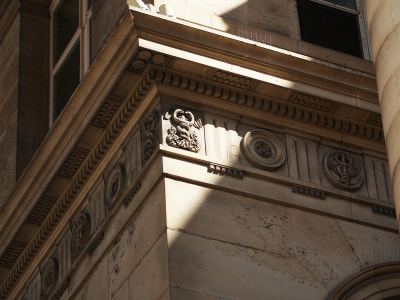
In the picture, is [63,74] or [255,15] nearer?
[255,15]

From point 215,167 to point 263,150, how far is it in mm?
930

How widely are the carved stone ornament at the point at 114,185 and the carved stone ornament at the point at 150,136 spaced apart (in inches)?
26.3

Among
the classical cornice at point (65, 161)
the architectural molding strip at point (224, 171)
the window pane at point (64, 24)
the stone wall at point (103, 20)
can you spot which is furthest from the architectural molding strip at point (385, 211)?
the window pane at point (64, 24)

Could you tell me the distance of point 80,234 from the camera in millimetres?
19922

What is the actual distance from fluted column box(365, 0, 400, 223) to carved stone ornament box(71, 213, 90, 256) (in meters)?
5.17

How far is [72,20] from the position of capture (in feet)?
77.2

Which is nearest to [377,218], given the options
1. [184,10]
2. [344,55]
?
[344,55]

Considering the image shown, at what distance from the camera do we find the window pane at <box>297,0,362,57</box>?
20.8 m

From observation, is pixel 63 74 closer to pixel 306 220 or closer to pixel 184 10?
pixel 184 10

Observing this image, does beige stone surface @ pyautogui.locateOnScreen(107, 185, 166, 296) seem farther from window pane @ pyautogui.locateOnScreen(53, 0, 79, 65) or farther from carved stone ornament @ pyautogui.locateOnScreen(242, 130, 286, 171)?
window pane @ pyautogui.locateOnScreen(53, 0, 79, 65)

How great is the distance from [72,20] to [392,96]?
28.2 feet

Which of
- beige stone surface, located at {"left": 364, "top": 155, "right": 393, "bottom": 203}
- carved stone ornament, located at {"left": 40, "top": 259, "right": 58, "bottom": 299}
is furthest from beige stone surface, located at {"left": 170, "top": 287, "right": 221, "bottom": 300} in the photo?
carved stone ornament, located at {"left": 40, "top": 259, "right": 58, "bottom": 299}

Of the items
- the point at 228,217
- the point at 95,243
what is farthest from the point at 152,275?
the point at 95,243

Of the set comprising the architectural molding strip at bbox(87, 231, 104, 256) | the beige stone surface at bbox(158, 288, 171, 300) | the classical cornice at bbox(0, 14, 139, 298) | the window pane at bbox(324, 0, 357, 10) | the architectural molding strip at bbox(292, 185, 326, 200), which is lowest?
the beige stone surface at bbox(158, 288, 171, 300)
